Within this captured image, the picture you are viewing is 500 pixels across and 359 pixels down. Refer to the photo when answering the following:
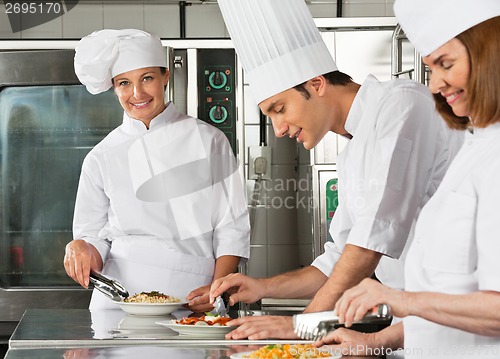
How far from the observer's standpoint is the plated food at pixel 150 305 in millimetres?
2164

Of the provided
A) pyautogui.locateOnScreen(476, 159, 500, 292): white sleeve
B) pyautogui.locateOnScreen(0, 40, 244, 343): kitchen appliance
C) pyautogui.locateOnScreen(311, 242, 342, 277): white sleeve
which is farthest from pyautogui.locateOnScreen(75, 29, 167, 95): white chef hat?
pyautogui.locateOnScreen(476, 159, 500, 292): white sleeve

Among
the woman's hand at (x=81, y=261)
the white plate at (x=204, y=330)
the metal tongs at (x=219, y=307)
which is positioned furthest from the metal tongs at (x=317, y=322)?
the woman's hand at (x=81, y=261)

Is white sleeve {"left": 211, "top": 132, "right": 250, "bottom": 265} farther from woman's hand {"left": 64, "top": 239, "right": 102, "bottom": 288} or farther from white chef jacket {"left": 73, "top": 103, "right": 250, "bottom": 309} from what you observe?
woman's hand {"left": 64, "top": 239, "right": 102, "bottom": 288}

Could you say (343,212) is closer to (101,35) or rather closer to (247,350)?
(247,350)

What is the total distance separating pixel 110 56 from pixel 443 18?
144 cm

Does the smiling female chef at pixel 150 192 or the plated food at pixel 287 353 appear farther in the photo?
the smiling female chef at pixel 150 192

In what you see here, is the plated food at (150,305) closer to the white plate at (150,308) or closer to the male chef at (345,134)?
the white plate at (150,308)

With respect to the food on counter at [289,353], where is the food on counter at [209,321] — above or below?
below

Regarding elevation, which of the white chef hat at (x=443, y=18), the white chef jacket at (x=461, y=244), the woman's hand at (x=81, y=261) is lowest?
the woman's hand at (x=81, y=261)

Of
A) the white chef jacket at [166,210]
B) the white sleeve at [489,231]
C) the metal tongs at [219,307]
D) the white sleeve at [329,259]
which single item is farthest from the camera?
the white chef jacket at [166,210]

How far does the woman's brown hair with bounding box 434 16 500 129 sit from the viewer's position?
1263 millimetres

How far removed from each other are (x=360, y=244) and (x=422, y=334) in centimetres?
36

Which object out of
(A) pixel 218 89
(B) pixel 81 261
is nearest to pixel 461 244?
(B) pixel 81 261

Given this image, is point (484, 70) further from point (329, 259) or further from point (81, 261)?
point (81, 261)
